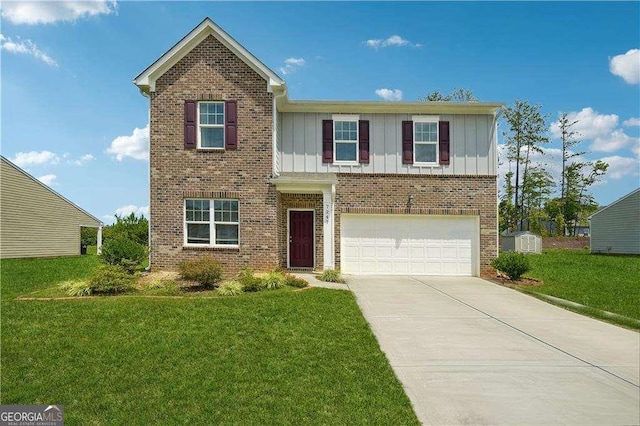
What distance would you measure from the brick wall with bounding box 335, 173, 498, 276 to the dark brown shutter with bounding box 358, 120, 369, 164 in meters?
0.68


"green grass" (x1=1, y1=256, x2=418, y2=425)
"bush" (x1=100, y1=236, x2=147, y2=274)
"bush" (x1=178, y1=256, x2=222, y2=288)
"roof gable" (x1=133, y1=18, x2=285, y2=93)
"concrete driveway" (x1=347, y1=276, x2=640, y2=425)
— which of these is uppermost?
"roof gable" (x1=133, y1=18, x2=285, y2=93)

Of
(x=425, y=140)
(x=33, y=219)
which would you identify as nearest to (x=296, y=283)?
(x=425, y=140)

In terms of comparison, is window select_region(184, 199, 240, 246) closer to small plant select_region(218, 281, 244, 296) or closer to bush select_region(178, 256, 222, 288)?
bush select_region(178, 256, 222, 288)

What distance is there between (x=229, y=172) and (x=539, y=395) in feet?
37.9

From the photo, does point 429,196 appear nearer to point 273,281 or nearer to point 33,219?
point 273,281

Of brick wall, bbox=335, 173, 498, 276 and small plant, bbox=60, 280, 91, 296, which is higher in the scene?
brick wall, bbox=335, 173, 498, 276

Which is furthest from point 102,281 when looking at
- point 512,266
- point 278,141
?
point 512,266

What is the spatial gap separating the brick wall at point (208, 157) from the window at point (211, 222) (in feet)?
0.88

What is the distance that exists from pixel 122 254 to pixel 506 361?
10731mm

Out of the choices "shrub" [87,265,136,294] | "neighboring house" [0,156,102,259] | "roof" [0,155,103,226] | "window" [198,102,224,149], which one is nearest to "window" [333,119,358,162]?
"window" [198,102,224,149]

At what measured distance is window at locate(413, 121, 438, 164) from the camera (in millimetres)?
16016

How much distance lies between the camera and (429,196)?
51.7 feet

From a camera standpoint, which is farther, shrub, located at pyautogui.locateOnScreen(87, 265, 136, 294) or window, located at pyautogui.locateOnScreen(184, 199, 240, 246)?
window, located at pyautogui.locateOnScreen(184, 199, 240, 246)

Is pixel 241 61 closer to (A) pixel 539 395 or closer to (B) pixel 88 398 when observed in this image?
(B) pixel 88 398
